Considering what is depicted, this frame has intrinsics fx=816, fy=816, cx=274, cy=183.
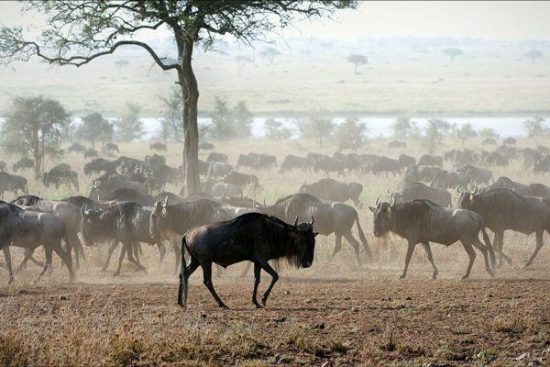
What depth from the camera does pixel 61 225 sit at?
13.5 m

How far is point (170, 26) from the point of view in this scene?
64.8 ft

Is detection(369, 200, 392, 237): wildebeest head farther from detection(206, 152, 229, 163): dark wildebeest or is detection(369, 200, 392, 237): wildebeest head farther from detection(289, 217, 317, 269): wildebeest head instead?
detection(206, 152, 229, 163): dark wildebeest

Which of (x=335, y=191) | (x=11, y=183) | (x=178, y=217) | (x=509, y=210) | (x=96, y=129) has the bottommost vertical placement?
(x=11, y=183)

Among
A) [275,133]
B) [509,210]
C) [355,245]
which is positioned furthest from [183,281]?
[275,133]

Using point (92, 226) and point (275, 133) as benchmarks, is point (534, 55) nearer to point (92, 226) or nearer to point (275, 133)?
point (275, 133)

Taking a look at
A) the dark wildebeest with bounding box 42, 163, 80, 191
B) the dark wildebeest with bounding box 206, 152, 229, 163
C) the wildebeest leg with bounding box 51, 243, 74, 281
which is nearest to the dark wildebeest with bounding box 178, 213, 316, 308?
the wildebeest leg with bounding box 51, 243, 74, 281

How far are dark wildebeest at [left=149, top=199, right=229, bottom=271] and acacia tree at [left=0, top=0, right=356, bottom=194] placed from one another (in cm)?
555

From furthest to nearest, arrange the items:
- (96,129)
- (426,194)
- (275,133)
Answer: (275,133) → (96,129) → (426,194)

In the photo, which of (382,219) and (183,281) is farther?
(382,219)

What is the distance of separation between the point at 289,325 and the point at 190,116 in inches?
479

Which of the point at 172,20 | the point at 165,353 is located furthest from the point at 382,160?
the point at 165,353

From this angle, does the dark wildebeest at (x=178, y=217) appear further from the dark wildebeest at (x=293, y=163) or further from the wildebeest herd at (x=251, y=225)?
the dark wildebeest at (x=293, y=163)

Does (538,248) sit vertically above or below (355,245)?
above

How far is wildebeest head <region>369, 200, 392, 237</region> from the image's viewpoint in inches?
544
